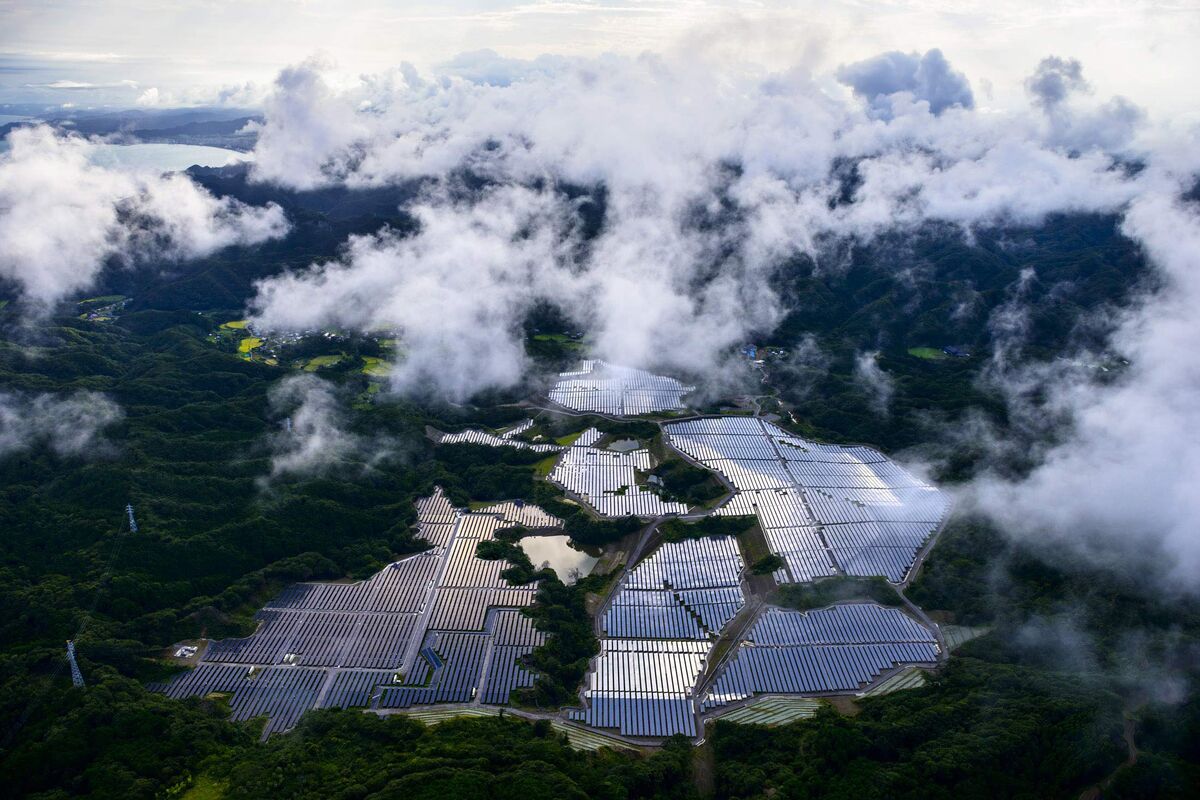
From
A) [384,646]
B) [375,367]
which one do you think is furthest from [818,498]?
[375,367]

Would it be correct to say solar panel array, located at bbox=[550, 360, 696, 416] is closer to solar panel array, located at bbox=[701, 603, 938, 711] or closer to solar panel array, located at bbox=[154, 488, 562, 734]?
solar panel array, located at bbox=[154, 488, 562, 734]

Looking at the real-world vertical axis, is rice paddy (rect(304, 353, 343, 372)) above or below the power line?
below

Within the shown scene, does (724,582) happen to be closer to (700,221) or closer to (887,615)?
(887,615)

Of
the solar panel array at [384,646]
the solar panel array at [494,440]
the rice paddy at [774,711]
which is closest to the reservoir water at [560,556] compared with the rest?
the solar panel array at [384,646]

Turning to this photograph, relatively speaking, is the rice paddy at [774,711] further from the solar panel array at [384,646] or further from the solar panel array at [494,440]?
the solar panel array at [494,440]

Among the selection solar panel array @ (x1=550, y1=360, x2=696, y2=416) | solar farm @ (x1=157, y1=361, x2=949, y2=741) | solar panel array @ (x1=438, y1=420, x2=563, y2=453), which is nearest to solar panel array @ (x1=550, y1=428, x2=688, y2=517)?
solar farm @ (x1=157, y1=361, x2=949, y2=741)

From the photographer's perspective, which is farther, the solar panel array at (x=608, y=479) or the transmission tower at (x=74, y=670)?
the solar panel array at (x=608, y=479)

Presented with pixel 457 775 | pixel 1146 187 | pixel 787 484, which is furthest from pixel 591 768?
pixel 1146 187
